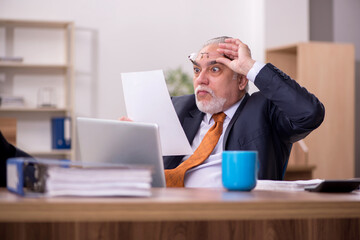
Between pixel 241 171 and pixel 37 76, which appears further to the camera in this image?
pixel 37 76

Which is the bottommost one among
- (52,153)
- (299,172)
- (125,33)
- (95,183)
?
(299,172)

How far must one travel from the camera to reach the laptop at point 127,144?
52.4 inches

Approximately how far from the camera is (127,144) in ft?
4.43

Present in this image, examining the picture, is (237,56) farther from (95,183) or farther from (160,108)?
(95,183)

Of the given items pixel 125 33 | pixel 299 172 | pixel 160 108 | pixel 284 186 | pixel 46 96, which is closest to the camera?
pixel 284 186

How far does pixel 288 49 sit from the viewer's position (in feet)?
16.9

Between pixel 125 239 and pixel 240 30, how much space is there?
4.85m

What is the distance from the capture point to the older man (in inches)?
73.5

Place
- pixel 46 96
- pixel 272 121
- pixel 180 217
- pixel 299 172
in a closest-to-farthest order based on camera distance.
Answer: pixel 180 217, pixel 272 121, pixel 299 172, pixel 46 96

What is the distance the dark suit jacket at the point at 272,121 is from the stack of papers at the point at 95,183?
101 cm

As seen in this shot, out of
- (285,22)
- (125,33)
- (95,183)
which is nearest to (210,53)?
(95,183)

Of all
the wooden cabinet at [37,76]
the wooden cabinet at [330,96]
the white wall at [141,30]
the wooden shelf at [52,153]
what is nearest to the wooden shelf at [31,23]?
the wooden cabinet at [37,76]

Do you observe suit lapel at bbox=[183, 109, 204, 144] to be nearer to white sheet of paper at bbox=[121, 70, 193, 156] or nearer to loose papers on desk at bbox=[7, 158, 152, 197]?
white sheet of paper at bbox=[121, 70, 193, 156]

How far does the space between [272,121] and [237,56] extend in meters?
0.32
